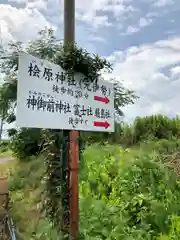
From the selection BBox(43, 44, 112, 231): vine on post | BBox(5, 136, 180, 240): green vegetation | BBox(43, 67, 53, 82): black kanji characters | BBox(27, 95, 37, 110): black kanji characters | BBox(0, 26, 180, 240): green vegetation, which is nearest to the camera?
BBox(27, 95, 37, 110): black kanji characters

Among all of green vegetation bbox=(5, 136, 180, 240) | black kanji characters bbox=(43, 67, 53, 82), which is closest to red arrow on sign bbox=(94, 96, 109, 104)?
black kanji characters bbox=(43, 67, 53, 82)

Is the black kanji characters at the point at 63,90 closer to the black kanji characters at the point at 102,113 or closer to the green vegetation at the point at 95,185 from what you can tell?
the green vegetation at the point at 95,185

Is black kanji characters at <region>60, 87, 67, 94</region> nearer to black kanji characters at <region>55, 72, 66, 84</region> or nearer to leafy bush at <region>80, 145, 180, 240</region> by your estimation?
black kanji characters at <region>55, 72, 66, 84</region>

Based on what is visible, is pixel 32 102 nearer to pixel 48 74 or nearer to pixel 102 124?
pixel 48 74

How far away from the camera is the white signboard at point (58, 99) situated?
2.29m

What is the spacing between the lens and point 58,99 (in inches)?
98.0

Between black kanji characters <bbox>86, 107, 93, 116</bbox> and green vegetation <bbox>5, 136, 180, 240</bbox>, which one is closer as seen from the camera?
black kanji characters <bbox>86, 107, 93, 116</bbox>

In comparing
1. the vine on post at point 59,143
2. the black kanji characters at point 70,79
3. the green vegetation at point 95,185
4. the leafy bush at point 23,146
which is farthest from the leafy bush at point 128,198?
the leafy bush at point 23,146

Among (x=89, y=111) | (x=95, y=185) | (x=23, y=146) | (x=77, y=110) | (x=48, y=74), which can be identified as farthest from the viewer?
(x=23, y=146)

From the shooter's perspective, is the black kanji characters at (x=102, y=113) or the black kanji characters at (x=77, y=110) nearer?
the black kanji characters at (x=77, y=110)

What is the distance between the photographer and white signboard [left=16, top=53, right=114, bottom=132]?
2.29 meters

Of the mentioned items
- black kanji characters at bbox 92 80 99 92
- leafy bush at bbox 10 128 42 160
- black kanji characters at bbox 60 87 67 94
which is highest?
black kanji characters at bbox 92 80 99 92

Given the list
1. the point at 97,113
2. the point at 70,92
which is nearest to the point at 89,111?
the point at 97,113

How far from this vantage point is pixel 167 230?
3.20 m
